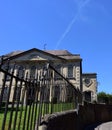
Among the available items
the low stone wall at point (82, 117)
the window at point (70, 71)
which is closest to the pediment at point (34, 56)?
the window at point (70, 71)

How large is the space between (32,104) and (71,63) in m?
37.8

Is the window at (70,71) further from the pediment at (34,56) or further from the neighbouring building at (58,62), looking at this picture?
the pediment at (34,56)

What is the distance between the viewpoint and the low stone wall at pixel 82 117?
5.06 meters

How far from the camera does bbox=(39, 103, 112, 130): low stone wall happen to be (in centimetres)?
506

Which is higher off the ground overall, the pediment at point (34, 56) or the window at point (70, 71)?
the pediment at point (34, 56)

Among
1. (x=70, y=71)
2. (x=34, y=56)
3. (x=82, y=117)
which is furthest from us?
(x=34, y=56)

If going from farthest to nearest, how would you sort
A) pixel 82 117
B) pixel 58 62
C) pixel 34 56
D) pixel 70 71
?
pixel 34 56 < pixel 58 62 < pixel 70 71 < pixel 82 117

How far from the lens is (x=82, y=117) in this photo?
12938 mm

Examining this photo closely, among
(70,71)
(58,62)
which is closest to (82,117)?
(70,71)

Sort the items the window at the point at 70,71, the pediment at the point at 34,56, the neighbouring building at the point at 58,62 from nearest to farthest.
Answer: the neighbouring building at the point at 58,62, the window at the point at 70,71, the pediment at the point at 34,56

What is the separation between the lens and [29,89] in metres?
4.69

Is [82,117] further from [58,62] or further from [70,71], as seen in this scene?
[58,62]

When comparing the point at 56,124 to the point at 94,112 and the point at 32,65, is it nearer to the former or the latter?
the point at 94,112

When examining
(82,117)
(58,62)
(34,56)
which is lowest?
(82,117)
